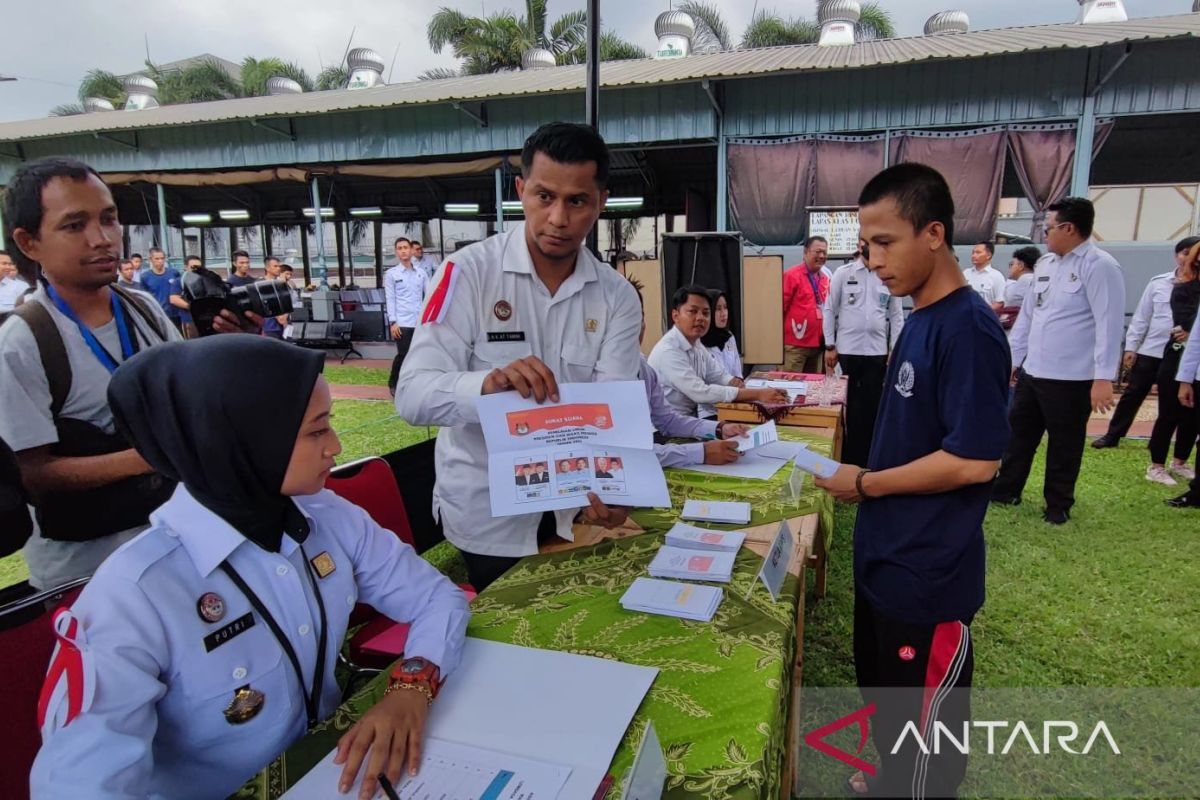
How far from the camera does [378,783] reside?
0.92 metres

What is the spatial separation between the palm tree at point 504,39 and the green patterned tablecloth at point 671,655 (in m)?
21.8

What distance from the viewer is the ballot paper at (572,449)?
1501 millimetres

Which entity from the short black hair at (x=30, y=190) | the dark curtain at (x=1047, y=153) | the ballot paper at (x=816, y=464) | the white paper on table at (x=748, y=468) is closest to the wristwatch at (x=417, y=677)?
the ballot paper at (x=816, y=464)

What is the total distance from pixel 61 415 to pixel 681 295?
10.8 ft

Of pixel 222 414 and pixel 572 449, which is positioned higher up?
pixel 222 414

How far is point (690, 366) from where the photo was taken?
4.16 metres

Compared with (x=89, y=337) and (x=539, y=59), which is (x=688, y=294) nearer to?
(x=89, y=337)

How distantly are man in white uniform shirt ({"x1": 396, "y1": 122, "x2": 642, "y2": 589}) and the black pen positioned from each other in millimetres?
779

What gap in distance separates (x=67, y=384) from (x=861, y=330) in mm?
5484

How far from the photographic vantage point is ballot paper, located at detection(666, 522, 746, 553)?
180 cm

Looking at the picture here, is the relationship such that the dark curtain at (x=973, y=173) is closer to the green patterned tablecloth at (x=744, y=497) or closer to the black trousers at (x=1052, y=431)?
the black trousers at (x=1052, y=431)

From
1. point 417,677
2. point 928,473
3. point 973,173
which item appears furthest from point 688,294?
point 973,173

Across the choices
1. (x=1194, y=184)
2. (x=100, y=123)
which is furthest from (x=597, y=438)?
(x=100, y=123)

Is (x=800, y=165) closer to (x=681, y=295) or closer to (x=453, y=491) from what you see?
(x=681, y=295)
